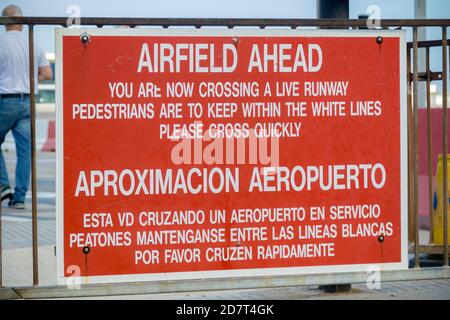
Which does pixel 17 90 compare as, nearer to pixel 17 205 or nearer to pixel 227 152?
pixel 17 205

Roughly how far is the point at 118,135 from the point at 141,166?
7.2 inches

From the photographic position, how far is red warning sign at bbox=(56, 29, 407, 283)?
4766mm

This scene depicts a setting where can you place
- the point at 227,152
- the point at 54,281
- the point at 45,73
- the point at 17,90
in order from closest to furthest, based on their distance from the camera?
the point at 227,152 → the point at 54,281 → the point at 17,90 → the point at 45,73

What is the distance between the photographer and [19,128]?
Answer: 10312 millimetres

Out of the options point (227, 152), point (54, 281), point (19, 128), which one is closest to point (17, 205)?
point (19, 128)

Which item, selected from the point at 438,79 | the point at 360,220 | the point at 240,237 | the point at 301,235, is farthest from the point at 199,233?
the point at 438,79

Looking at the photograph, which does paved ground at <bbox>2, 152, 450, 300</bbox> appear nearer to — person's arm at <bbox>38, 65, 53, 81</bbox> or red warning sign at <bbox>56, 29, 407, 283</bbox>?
red warning sign at <bbox>56, 29, 407, 283</bbox>

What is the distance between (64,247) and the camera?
478 centimetres

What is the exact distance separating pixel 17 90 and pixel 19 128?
40 cm

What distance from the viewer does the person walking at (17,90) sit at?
10180 millimetres

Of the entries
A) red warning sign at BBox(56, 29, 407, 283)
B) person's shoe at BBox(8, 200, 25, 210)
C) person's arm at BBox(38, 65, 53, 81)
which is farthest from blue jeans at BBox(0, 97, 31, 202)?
red warning sign at BBox(56, 29, 407, 283)

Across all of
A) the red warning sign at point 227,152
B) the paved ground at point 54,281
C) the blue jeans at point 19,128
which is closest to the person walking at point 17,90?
the blue jeans at point 19,128

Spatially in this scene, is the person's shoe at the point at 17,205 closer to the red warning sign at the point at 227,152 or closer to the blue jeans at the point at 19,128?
the blue jeans at the point at 19,128
